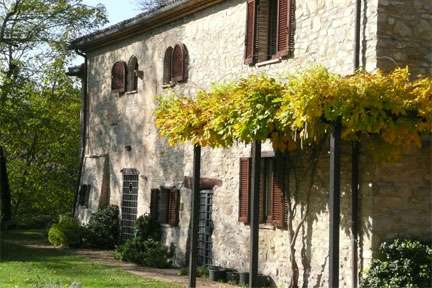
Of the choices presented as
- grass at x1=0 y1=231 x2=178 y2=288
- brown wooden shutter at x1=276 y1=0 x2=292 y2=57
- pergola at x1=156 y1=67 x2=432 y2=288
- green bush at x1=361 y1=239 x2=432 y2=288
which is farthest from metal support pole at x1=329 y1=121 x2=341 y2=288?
brown wooden shutter at x1=276 y1=0 x2=292 y2=57

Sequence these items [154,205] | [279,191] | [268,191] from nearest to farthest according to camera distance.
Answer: [279,191]
[268,191]
[154,205]

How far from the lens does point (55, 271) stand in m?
14.4

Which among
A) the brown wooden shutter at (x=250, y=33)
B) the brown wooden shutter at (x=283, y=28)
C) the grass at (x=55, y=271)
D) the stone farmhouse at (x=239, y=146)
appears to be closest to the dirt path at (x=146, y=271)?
the grass at (x=55, y=271)

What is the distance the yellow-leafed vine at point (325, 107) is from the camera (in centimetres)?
903

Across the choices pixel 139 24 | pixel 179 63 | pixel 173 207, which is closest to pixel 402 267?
pixel 173 207

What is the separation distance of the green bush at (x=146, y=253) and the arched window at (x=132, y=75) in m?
4.72

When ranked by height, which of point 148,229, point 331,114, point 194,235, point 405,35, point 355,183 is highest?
point 405,35

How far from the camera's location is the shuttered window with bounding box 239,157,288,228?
12867 millimetres

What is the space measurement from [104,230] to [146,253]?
11.9 ft

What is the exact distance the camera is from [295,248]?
12461mm

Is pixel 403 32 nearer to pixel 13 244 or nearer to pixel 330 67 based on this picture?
pixel 330 67

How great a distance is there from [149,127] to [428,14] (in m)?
9.20

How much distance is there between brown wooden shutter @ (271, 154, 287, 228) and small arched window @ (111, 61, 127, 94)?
8266 mm

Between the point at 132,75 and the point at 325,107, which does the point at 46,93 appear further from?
the point at 325,107
